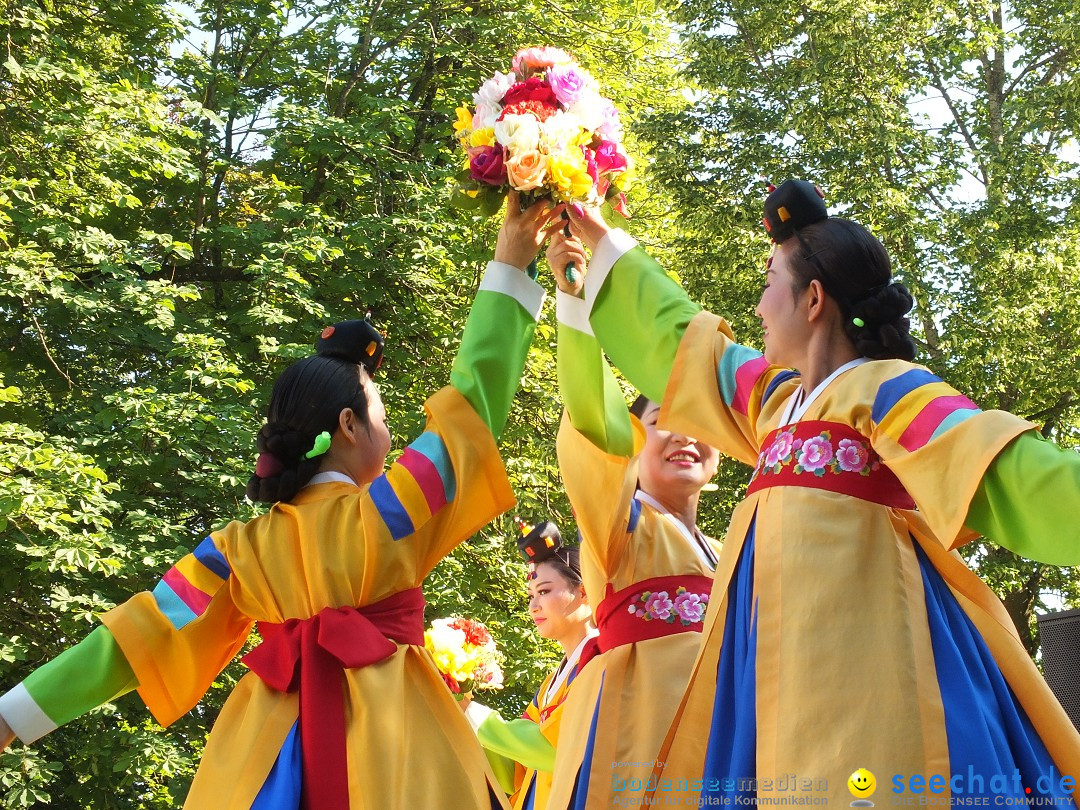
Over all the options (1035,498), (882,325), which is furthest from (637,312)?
(1035,498)

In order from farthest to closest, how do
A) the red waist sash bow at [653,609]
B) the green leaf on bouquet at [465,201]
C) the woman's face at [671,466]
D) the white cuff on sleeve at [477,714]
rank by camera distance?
the white cuff on sleeve at [477,714], the woman's face at [671,466], the red waist sash bow at [653,609], the green leaf on bouquet at [465,201]

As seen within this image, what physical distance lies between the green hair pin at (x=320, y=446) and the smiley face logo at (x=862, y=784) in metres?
1.46

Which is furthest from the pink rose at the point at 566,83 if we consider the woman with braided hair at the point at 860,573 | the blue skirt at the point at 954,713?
the blue skirt at the point at 954,713

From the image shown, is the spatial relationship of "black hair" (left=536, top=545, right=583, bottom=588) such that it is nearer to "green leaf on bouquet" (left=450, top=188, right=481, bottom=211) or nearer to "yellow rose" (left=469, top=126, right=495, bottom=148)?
"green leaf on bouquet" (left=450, top=188, right=481, bottom=211)

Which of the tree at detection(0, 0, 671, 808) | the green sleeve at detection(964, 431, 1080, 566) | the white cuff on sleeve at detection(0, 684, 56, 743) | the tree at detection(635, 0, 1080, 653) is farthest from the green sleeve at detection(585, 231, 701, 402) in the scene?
the tree at detection(635, 0, 1080, 653)

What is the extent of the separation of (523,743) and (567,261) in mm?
1715

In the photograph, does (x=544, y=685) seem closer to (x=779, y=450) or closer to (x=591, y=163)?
(x=591, y=163)

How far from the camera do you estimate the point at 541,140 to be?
2.84 metres

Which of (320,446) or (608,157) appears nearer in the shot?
(320,446)

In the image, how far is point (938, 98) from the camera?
42.4 feet

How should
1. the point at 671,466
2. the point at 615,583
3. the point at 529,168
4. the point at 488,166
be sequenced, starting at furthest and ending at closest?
the point at 671,466 → the point at 615,583 → the point at 488,166 → the point at 529,168

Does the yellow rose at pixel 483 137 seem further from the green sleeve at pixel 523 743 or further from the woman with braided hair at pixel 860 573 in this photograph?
the green sleeve at pixel 523 743

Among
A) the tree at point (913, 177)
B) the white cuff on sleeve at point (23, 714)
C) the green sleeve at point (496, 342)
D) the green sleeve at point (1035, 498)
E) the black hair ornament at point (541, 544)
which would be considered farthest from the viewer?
the tree at point (913, 177)

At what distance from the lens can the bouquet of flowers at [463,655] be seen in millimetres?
4270
